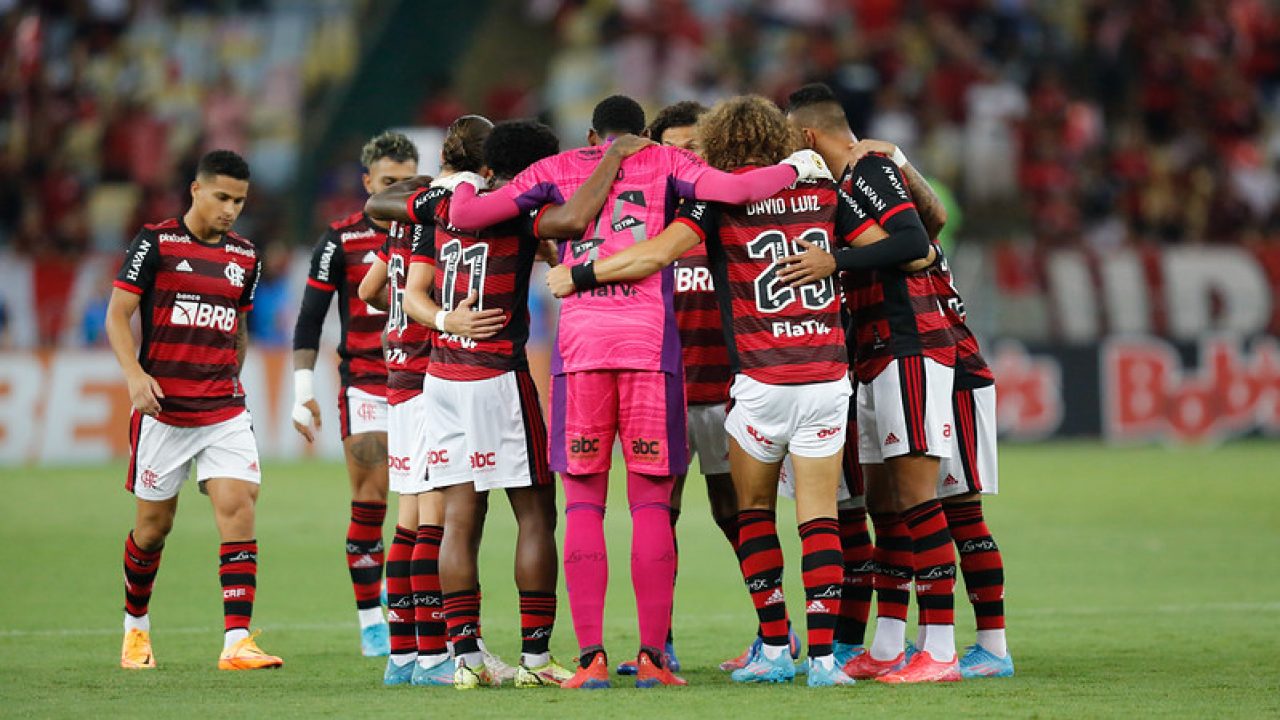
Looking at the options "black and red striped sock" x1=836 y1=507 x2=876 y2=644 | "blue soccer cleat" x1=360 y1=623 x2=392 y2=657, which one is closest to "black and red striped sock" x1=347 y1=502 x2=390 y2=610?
"blue soccer cleat" x1=360 y1=623 x2=392 y2=657

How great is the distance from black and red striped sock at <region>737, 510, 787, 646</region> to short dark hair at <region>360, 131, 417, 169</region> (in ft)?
10.1

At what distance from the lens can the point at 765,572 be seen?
7359mm

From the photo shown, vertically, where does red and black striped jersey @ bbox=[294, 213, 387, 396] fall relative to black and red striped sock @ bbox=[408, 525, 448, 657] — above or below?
above

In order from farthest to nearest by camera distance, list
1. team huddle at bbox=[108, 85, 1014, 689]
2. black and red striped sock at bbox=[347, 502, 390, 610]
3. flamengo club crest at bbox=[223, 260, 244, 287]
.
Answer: black and red striped sock at bbox=[347, 502, 390, 610] → flamengo club crest at bbox=[223, 260, 244, 287] → team huddle at bbox=[108, 85, 1014, 689]

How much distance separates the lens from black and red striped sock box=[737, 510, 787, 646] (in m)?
7.35

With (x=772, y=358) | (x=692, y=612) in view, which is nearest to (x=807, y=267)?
(x=772, y=358)

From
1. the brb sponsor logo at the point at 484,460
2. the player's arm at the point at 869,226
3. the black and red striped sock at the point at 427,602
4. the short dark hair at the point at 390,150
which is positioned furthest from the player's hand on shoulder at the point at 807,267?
the short dark hair at the point at 390,150

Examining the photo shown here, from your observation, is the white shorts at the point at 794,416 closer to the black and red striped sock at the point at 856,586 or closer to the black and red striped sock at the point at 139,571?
the black and red striped sock at the point at 856,586

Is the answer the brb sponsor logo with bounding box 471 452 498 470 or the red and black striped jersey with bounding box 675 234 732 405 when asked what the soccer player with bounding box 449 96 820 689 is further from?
the red and black striped jersey with bounding box 675 234 732 405

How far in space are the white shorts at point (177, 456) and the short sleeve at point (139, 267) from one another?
647 mm

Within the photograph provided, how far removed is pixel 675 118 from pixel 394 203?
1.49 metres

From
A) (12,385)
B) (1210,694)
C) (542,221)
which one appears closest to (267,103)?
(12,385)

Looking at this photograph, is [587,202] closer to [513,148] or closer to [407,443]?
[513,148]

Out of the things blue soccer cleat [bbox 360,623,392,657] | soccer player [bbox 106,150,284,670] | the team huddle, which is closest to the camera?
the team huddle
